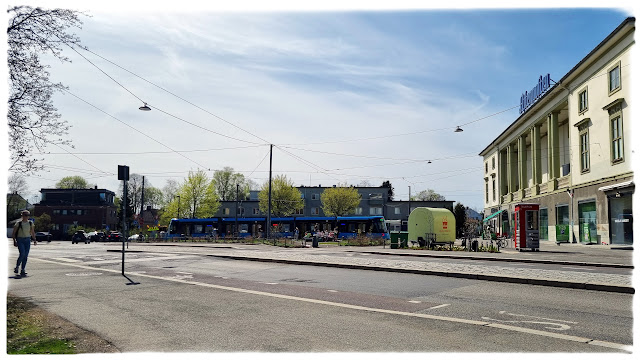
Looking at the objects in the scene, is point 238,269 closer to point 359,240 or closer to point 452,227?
point 452,227

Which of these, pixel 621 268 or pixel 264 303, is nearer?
pixel 264 303

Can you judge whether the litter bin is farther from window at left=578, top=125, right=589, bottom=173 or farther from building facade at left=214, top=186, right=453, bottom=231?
building facade at left=214, top=186, right=453, bottom=231

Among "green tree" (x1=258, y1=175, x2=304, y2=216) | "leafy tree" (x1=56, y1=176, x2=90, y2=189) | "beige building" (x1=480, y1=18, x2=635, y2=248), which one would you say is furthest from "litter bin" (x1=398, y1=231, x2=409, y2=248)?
"leafy tree" (x1=56, y1=176, x2=90, y2=189)

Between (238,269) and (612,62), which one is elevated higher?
(612,62)

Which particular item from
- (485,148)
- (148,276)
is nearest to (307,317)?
(148,276)

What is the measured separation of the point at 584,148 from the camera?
34.9m

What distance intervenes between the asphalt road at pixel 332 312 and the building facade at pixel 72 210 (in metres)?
82.4

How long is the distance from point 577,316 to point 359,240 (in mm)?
31527

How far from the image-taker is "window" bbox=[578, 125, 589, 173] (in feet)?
113

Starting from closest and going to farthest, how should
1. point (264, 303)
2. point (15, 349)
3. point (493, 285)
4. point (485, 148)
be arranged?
point (15, 349), point (264, 303), point (493, 285), point (485, 148)

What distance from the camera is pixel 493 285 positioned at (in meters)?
12.1

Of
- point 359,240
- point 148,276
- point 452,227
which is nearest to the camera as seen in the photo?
point 148,276

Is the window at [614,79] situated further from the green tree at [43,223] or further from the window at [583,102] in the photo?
the green tree at [43,223]

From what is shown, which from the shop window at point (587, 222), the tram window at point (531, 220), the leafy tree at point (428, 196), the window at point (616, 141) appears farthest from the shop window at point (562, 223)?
the leafy tree at point (428, 196)
